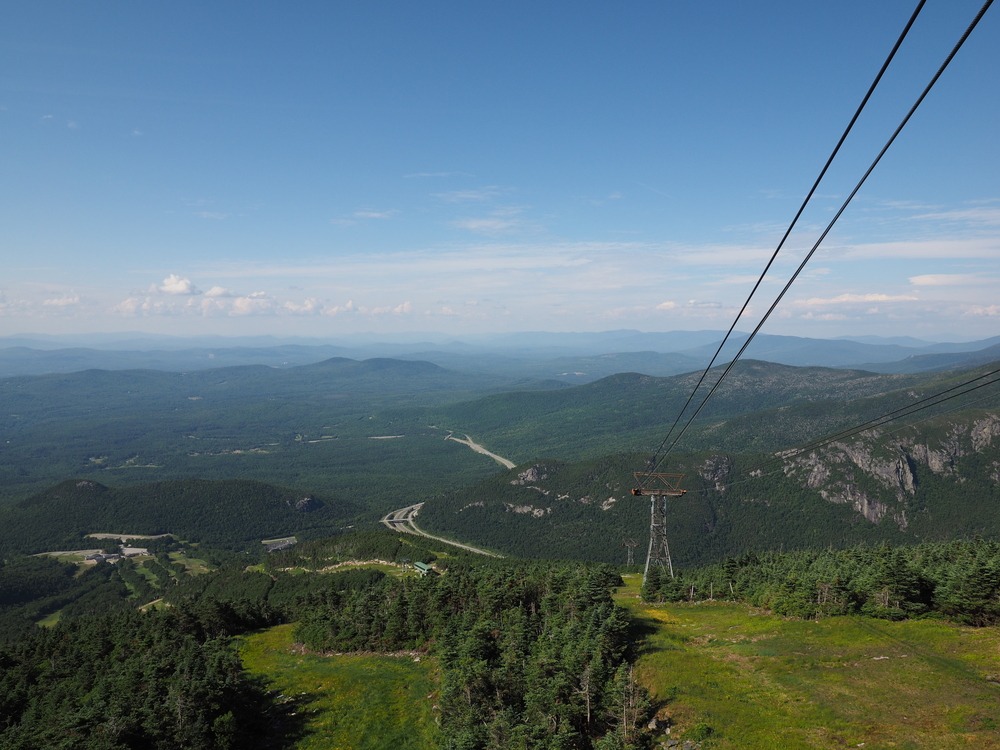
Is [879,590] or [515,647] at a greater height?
[879,590]

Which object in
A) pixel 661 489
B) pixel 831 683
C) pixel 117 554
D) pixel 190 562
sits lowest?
pixel 117 554

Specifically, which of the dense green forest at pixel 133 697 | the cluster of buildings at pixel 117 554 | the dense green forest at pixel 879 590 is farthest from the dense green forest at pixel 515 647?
the cluster of buildings at pixel 117 554

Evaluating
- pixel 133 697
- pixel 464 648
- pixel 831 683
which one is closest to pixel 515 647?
pixel 464 648

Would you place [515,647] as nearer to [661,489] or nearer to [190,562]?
[661,489]

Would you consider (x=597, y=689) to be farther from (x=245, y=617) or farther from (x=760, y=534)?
(x=760, y=534)

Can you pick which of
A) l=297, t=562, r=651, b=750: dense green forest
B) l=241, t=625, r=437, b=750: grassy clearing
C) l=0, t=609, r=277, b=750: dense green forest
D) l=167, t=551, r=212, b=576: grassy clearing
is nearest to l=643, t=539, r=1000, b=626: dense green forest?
l=297, t=562, r=651, b=750: dense green forest

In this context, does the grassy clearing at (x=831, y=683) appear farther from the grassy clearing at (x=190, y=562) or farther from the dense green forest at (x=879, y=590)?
the grassy clearing at (x=190, y=562)
